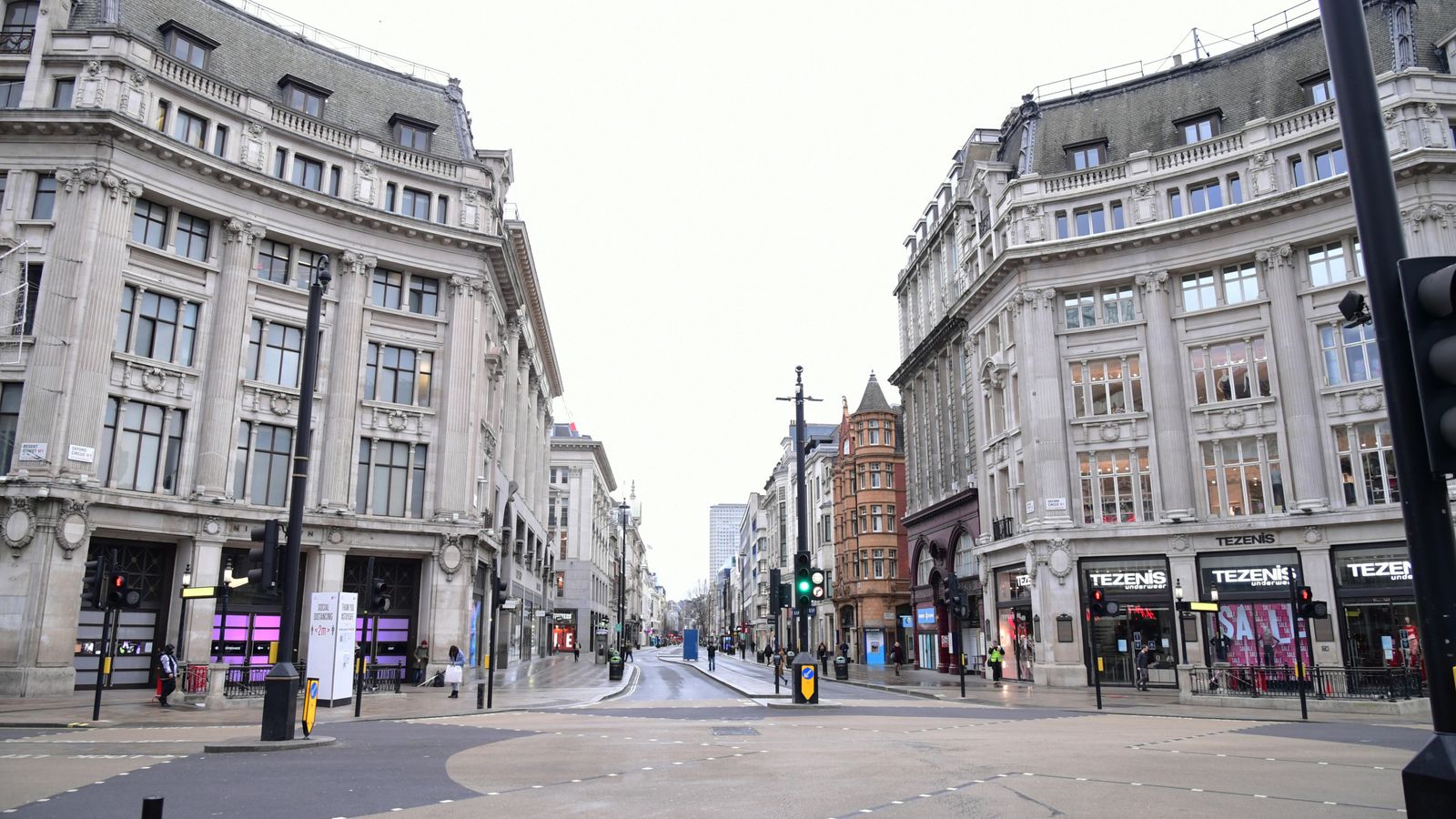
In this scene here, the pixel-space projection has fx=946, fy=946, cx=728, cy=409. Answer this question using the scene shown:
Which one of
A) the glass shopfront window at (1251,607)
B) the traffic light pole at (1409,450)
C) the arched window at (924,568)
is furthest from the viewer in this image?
the arched window at (924,568)

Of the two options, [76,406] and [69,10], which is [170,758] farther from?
[69,10]

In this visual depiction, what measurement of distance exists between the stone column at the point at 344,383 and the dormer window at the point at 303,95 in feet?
21.8

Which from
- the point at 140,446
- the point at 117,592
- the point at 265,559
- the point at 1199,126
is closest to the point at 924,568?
the point at 1199,126

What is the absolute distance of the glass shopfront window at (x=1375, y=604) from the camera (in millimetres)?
33469

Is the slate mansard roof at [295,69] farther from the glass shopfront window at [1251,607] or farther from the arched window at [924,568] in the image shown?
the glass shopfront window at [1251,607]

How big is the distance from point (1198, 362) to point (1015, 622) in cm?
1382

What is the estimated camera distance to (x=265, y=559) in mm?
15539

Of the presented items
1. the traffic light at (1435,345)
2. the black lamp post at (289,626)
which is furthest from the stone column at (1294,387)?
the traffic light at (1435,345)

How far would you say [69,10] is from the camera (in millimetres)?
34281

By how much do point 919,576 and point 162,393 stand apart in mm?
41160

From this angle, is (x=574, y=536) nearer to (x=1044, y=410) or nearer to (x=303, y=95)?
(x=303, y=95)

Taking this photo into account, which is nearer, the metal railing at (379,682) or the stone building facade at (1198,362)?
the metal railing at (379,682)

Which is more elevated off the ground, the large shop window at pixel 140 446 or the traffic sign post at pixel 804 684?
the large shop window at pixel 140 446

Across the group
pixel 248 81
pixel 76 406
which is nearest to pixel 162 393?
pixel 76 406
